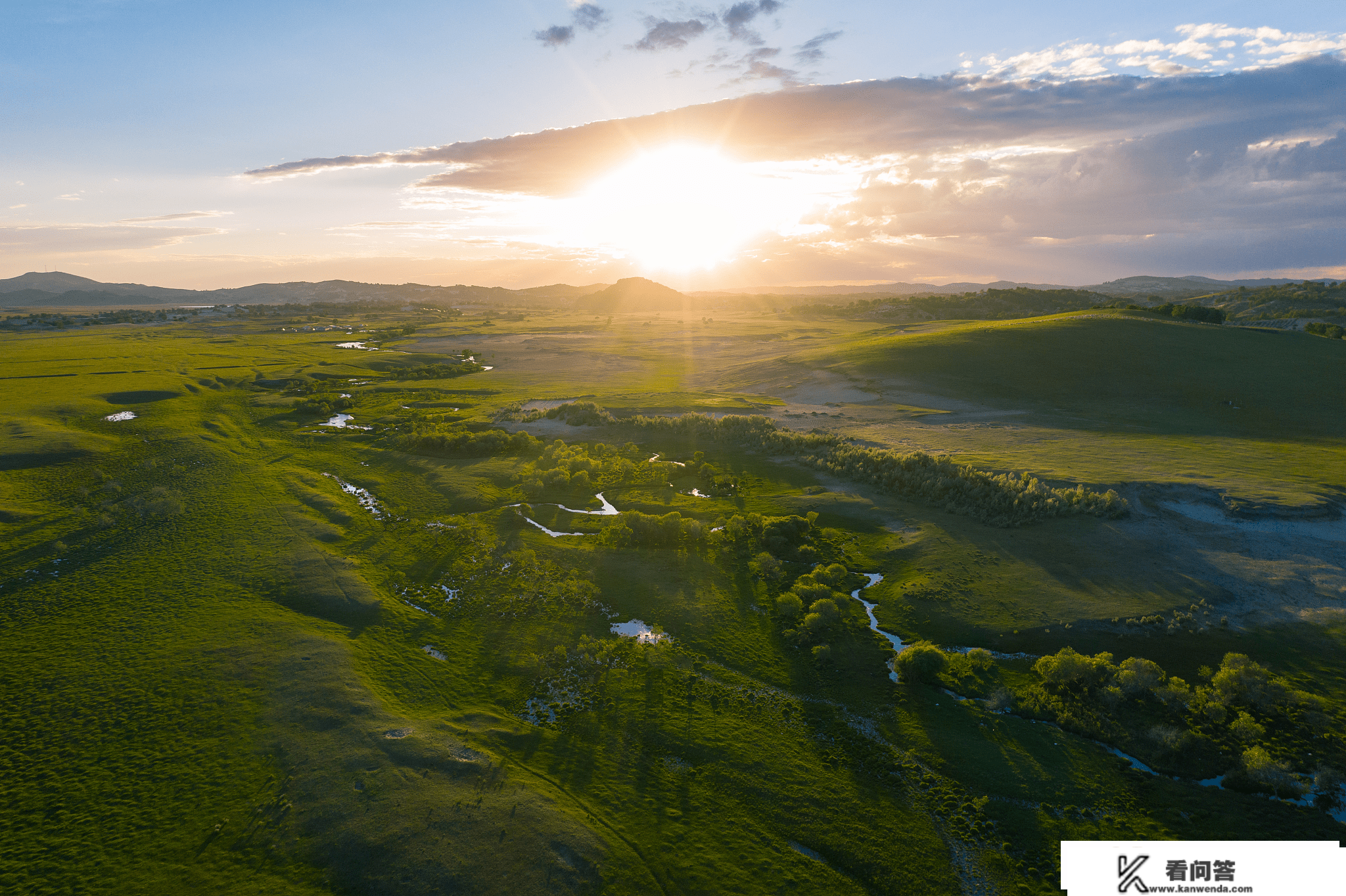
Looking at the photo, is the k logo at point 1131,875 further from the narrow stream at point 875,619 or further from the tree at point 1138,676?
the narrow stream at point 875,619

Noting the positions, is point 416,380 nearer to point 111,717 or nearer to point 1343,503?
point 111,717

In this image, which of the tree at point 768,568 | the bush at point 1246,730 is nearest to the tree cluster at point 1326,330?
the bush at point 1246,730

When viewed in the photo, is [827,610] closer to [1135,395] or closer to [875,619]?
[875,619]

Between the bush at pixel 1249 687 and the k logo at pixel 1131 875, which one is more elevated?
the bush at pixel 1249 687

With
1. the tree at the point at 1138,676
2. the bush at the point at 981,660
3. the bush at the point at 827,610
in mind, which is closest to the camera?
the tree at the point at 1138,676

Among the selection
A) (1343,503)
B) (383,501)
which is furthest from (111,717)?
(1343,503)

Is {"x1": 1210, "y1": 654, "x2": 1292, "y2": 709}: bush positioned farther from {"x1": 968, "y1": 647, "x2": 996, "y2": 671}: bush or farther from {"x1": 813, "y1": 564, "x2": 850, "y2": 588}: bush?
{"x1": 813, "y1": 564, "x2": 850, "y2": 588}: bush

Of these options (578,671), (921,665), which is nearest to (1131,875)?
(921,665)
